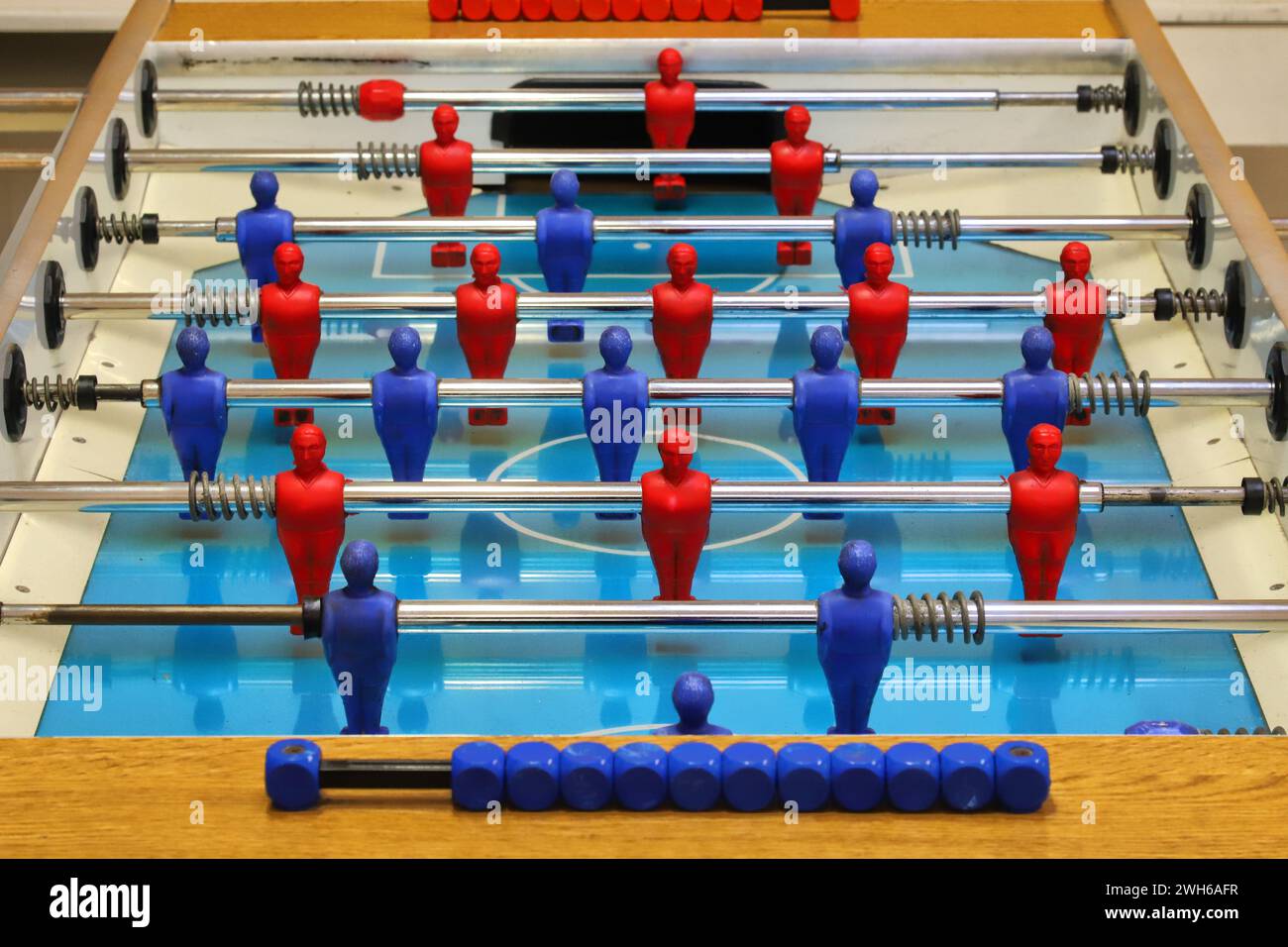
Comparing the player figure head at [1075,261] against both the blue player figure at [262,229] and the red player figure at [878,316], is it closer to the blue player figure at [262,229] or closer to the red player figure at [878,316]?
the red player figure at [878,316]

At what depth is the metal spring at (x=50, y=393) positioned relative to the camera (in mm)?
3906

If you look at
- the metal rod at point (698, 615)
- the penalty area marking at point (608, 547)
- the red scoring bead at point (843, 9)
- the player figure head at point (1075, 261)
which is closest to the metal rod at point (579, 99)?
the red scoring bead at point (843, 9)

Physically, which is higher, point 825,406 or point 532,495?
point 825,406

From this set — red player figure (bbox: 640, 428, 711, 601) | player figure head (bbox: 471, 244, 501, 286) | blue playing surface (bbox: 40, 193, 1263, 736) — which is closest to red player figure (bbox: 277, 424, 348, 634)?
blue playing surface (bbox: 40, 193, 1263, 736)

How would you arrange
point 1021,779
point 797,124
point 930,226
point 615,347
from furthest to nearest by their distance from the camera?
→ point 797,124 → point 930,226 → point 615,347 → point 1021,779

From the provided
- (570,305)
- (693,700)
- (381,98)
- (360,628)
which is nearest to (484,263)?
(570,305)

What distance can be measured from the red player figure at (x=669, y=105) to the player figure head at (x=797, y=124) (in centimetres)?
26

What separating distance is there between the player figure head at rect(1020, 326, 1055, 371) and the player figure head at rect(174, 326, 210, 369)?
Result: 1.36 meters

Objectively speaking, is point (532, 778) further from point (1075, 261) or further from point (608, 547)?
point (1075, 261)

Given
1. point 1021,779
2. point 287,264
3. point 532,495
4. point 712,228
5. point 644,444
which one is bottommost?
point 1021,779

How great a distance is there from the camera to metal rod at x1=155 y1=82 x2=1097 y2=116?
472cm

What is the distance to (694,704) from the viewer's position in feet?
9.86

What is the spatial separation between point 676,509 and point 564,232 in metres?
0.96

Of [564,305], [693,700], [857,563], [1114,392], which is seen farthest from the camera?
[564,305]
